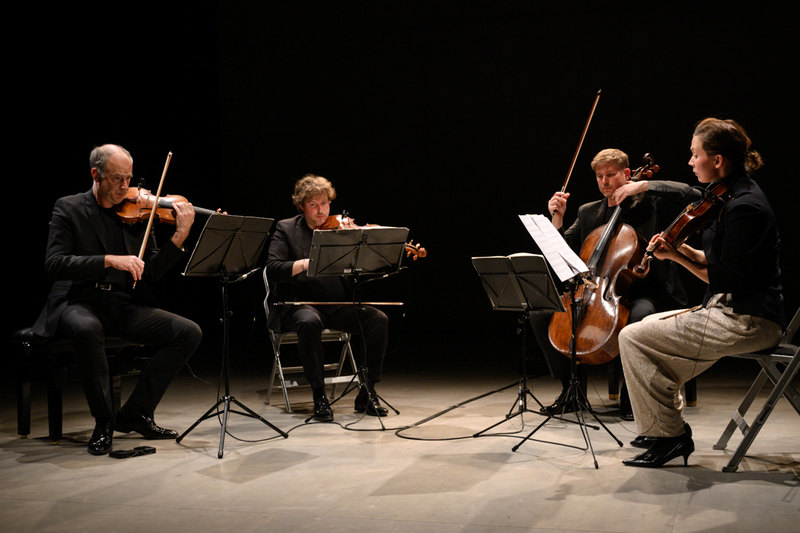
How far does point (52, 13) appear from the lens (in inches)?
247

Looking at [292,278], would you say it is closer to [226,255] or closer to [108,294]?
[226,255]

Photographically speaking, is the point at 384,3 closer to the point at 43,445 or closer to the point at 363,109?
the point at 363,109

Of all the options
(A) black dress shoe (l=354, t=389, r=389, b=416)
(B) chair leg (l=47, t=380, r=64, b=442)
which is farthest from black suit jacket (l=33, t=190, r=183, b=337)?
(A) black dress shoe (l=354, t=389, r=389, b=416)

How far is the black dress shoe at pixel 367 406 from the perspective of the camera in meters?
4.04

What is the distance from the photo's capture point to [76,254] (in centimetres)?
349

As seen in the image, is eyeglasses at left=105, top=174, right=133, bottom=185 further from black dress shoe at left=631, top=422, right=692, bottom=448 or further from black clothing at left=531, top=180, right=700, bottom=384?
black dress shoe at left=631, top=422, right=692, bottom=448

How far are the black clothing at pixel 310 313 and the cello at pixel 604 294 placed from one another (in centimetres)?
99

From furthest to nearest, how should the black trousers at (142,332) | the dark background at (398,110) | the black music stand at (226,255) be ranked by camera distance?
the dark background at (398,110)
the black trousers at (142,332)
the black music stand at (226,255)

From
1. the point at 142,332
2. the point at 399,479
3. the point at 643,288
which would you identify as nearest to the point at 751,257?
the point at 643,288

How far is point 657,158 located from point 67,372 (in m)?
5.05

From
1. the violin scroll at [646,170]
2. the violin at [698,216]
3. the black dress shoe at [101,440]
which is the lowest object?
the black dress shoe at [101,440]

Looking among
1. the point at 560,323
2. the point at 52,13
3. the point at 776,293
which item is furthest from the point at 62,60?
the point at 776,293

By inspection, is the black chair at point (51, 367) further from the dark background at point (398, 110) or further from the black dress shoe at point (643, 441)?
the dark background at point (398, 110)

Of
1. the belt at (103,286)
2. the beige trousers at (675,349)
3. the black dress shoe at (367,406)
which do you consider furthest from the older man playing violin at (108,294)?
the beige trousers at (675,349)
